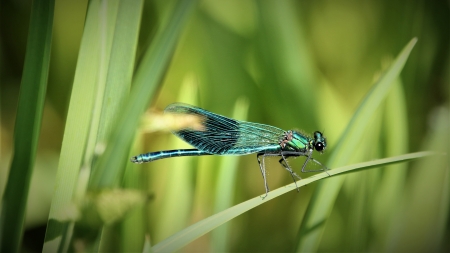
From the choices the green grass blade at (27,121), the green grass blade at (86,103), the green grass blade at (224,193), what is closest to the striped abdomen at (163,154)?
the green grass blade at (224,193)

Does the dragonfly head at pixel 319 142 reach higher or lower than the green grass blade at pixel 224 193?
higher

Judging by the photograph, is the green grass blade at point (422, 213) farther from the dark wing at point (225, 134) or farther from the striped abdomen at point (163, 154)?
the striped abdomen at point (163, 154)

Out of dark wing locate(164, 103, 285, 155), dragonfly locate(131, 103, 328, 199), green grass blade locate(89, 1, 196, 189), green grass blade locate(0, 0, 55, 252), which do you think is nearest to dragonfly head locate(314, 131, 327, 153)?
dragonfly locate(131, 103, 328, 199)

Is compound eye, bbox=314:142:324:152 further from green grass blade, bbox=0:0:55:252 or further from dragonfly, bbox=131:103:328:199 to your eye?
green grass blade, bbox=0:0:55:252

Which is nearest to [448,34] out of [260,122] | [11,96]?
[260,122]

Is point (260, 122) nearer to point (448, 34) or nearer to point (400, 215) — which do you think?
point (400, 215)

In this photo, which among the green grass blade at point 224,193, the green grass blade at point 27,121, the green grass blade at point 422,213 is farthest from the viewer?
the green grass blade at point 422,213
